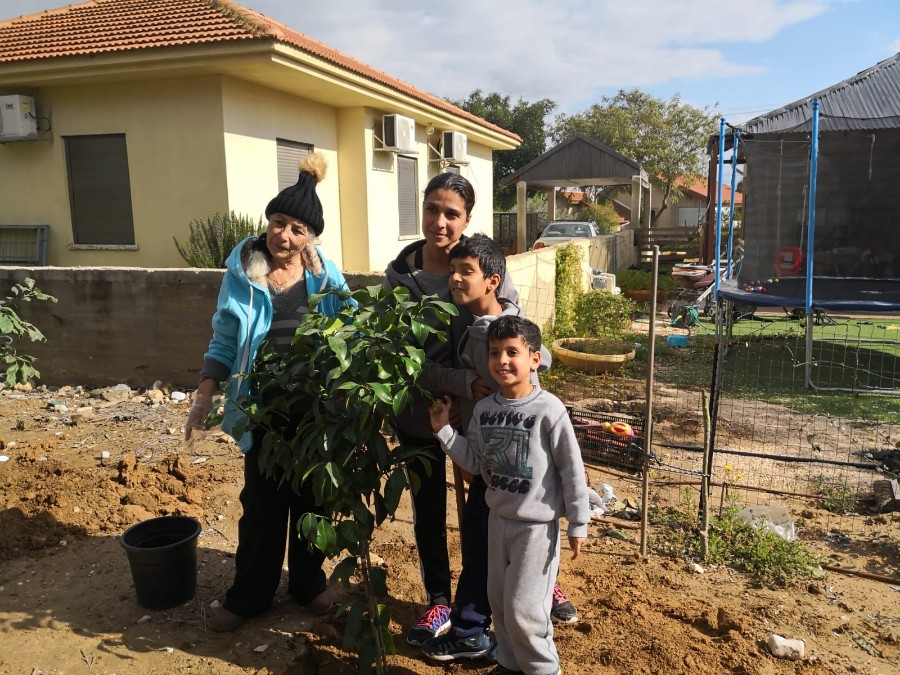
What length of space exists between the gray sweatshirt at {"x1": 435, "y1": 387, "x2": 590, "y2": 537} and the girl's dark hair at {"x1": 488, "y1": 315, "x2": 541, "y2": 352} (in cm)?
20

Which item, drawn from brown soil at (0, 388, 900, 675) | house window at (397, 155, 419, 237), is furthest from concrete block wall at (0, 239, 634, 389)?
house window at (397, 155, 419, 237)

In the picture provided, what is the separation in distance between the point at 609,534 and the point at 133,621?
8.20 ft

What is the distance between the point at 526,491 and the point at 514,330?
55 cm

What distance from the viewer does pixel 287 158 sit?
9523mm

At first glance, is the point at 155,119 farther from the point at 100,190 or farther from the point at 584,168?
the point at 584,168

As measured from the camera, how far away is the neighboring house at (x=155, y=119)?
8086 millimetres

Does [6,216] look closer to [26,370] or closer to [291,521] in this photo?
[26,370]

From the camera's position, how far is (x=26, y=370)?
181 inches

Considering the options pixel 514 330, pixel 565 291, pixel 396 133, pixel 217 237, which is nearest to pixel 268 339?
pixel 514 330

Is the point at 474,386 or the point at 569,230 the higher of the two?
the point at 569,230

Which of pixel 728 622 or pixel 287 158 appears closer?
pixel 728 622

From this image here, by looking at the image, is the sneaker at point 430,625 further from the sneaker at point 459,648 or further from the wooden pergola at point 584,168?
the wooden pergola at point 584,168

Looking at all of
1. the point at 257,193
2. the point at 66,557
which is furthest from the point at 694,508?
the point at 257,193

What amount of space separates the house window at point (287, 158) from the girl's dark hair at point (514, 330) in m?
7.74
